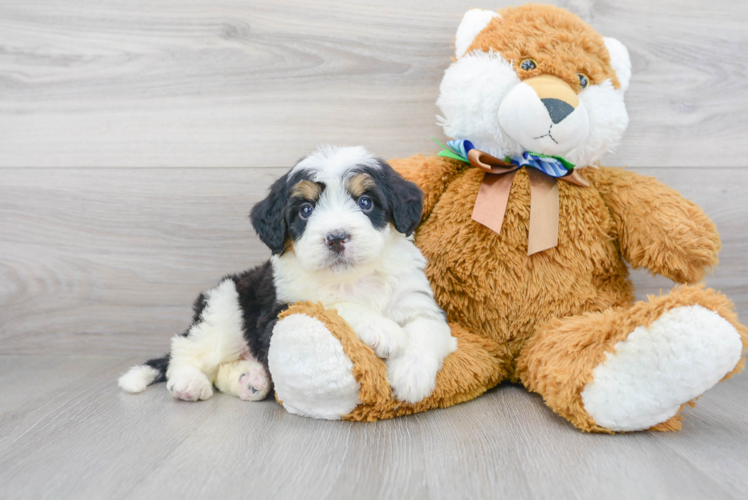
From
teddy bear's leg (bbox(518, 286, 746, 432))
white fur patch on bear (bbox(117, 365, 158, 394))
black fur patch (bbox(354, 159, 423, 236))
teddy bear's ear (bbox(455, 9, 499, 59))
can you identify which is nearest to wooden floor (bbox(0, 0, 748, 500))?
white fur patch on bear (bbox(117, 365, 158, 394))

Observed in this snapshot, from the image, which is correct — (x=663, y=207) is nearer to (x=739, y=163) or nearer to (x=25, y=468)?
(x=739, y=163)

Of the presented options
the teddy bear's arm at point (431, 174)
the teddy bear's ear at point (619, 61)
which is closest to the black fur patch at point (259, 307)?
the teddy bear's arm at point (431, 174)

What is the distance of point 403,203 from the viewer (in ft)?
4.85

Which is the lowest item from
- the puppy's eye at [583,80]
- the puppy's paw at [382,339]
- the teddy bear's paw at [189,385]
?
the teddy bear's paw at [189,385]

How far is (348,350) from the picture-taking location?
129 cm

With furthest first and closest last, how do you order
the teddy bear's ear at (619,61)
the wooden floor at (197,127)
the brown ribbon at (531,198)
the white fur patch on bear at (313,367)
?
the wooden floor at (197,127) < the teddy bear's ear at (619,61) < the brown ribbon at (531,198) < the white fur patch on bear at (313,367)

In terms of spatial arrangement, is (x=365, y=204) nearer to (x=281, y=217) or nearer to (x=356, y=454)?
(x=281, y=217)

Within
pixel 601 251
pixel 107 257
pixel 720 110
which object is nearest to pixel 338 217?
pixel 601 251

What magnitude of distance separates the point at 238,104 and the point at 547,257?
1.24 metres

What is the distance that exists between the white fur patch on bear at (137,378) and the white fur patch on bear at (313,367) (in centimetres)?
61

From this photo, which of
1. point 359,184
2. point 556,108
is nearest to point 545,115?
point 556,108

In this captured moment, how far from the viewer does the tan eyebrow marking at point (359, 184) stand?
1.43 meters

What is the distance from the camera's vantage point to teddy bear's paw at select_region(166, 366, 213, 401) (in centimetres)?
161

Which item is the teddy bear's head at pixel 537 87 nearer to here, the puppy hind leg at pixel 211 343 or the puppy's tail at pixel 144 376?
the puppy hind leg at pixel 211 343
